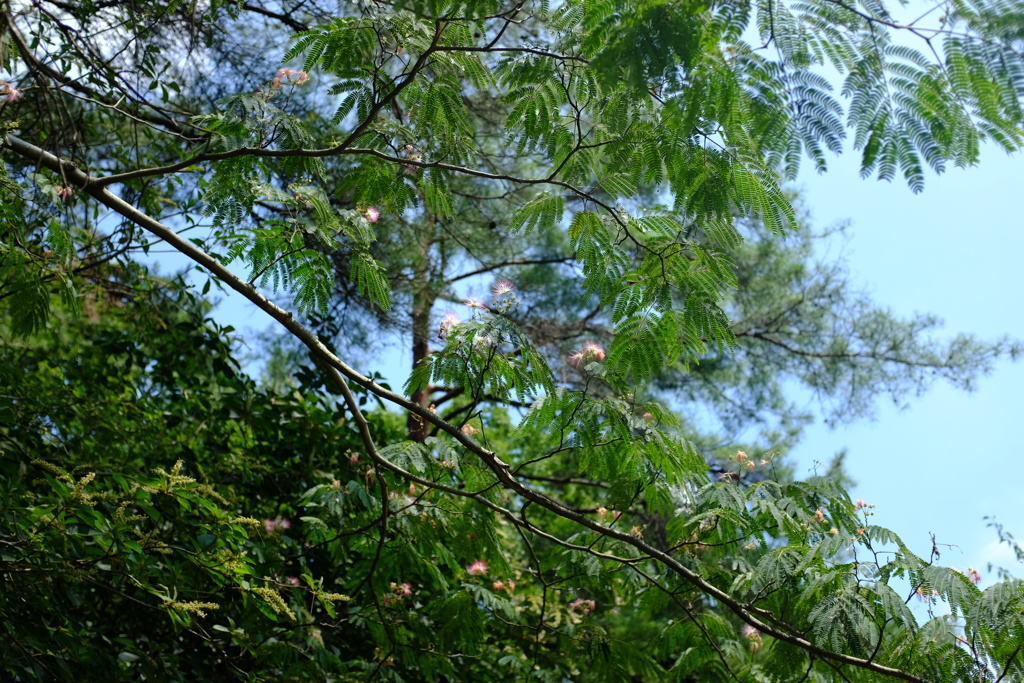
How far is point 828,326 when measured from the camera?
8609 millimetres

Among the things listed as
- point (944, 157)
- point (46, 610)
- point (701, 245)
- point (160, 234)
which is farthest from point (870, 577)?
point (46, 610)

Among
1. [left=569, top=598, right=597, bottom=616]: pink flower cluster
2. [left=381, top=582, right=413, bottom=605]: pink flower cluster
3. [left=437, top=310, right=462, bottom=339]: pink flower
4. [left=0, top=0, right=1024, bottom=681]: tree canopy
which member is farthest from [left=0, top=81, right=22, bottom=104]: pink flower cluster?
[left=569, top=598, right=597, bottom=616]: pink flower cluster

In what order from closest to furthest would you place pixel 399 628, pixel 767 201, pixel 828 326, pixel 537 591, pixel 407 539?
1. pixel 767 201
2. pixel 407 539
3. pixel 399 628
4. pixel 537 591
5. pixel 828 326

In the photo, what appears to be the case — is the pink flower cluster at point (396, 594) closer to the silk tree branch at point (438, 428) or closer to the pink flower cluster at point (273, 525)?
the pink flower cluster at point (273, 525)

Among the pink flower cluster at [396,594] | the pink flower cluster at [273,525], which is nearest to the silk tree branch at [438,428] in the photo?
the pink flower cluster at [396,594]

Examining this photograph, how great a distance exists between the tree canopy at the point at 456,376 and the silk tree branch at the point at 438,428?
1 centimetres

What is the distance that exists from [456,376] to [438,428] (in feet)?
0.62

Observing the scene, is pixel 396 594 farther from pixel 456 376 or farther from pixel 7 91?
pixel 7 91

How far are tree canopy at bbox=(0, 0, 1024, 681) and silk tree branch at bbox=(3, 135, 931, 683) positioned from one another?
1 cm

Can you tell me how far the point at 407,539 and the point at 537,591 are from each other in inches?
92.5

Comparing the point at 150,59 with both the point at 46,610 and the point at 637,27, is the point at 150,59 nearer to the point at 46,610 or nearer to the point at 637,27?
the point at 46,610

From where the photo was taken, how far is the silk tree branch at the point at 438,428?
9.23 feet

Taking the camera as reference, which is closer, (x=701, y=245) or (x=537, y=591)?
(x=701, y=245)

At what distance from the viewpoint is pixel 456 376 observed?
10.2 ft
